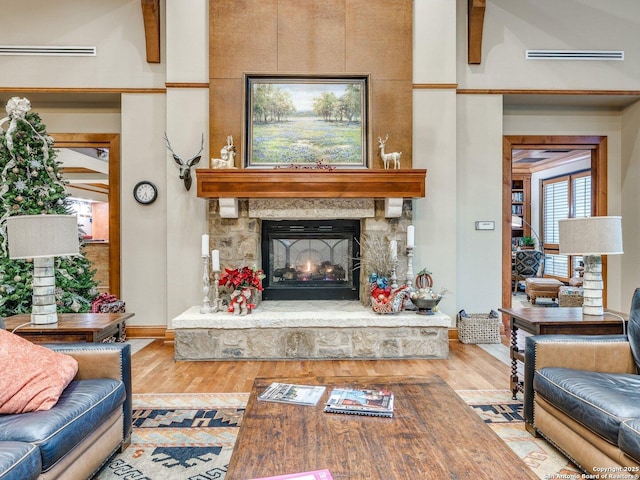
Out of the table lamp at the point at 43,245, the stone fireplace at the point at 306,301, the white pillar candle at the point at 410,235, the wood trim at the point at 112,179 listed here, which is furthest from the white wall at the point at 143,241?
the white pillar candle at the point at 410,235

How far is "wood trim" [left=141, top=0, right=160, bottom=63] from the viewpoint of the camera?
4285 mm

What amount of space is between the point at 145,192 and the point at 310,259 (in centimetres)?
207

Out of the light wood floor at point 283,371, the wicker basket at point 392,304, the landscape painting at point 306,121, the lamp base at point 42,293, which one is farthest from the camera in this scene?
the landscape painting at point 306,121

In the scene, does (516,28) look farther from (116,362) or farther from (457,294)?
(116,362)

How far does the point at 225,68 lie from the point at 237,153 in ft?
2.97

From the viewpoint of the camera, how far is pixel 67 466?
1.67 meters

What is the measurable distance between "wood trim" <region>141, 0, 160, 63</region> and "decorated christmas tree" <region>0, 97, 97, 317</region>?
137 cm

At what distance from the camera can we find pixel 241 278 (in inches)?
151

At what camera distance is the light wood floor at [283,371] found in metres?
3.13

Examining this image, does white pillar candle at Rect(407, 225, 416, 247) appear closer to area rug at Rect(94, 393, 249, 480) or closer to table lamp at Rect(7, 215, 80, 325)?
area rug at Rect(94, 393, 249, 480)

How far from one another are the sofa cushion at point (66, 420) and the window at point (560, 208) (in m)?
8.61

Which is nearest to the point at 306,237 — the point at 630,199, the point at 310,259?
the point at 310,259

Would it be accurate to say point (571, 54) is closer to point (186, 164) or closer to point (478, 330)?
point (478, 330)

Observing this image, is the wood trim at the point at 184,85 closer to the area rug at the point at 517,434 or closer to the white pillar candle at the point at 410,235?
the white pillar candle at the point at 410,235
